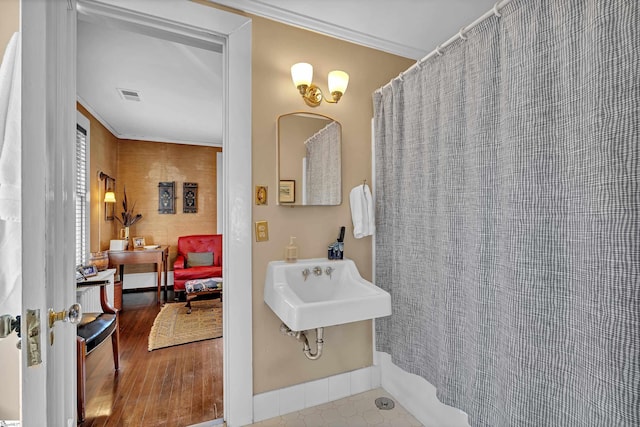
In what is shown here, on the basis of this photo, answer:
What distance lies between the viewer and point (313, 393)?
1981 mm

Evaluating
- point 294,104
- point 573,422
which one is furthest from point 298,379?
point 294,104

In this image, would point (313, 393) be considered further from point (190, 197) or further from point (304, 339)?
point (190, 197)

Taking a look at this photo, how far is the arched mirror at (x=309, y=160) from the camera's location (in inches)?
76.0

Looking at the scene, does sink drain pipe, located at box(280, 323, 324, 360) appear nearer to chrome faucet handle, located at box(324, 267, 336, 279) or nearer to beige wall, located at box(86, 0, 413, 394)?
beige wall, located at box(86, 0, 413, 394)

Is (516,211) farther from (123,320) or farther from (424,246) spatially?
(123,320)

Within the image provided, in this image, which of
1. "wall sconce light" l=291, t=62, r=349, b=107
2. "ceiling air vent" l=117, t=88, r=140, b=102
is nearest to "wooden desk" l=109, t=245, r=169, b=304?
"ceiling air vent" l=117, t=88, r=140, b=102

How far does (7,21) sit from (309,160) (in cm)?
142

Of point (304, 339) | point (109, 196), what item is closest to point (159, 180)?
point (109, 196)

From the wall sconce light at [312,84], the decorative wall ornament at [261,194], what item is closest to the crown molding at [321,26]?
the wall sconce light at [312,84]

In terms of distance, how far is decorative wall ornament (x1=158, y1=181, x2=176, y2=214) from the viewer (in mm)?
4945

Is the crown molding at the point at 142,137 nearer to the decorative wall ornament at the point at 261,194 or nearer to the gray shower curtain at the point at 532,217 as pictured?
the decorative wall ornament at the point at 261,194

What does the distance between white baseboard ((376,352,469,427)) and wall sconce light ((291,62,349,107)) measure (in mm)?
1770

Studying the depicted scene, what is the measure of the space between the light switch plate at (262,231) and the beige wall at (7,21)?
4.13ft

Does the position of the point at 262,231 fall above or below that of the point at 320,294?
above
